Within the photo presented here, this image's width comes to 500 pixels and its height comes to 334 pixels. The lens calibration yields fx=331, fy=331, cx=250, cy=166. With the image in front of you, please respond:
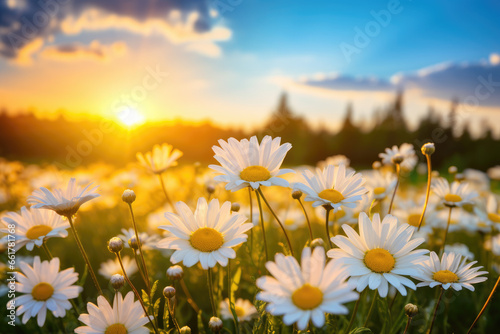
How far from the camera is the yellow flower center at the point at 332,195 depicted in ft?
4.69

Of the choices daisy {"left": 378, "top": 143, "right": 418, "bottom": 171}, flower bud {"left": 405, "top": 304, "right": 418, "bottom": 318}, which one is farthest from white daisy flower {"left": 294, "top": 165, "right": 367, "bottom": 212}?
daisy {"left": 378, "top": 143, "right": 418, "bottom": 171}

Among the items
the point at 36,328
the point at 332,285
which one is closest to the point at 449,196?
the point at 332,285

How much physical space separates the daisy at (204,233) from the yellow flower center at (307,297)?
0.90 ft

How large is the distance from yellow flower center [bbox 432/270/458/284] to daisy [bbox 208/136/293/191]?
0.83 metres

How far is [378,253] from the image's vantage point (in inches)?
52.6

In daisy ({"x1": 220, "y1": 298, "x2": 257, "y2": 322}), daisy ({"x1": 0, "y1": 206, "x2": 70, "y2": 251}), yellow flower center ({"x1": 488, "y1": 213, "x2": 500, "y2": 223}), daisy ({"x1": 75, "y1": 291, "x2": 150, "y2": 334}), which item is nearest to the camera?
daisy ({"x1": 75, "y1": 291, "x2": 150, "y2": 334})

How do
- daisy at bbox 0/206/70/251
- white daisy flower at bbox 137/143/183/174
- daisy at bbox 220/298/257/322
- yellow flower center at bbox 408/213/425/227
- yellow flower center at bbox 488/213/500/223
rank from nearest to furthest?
daisy at bbox 0/206/70/251, daisy at bbox 220/298/257/322, white daisy flower at bbox 137/143/183/174, yellow flower center at bbox 408/213/425/227, yellow flower center at bbox 488/213/500/223

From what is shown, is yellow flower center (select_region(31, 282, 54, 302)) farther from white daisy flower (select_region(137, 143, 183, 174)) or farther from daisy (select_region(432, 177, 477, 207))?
daisy (select_region(432, 177, 477, 207))

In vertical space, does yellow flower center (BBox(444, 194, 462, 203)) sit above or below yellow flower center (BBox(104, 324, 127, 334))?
above

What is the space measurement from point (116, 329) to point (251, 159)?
0.92 metres

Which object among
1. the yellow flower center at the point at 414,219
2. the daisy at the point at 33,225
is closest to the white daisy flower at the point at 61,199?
the daisy at the point at 33,225

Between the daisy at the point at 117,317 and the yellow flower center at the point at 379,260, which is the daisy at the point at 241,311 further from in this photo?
the yellow flower center at the point at 379,260

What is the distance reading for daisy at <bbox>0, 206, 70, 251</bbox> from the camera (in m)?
1.58

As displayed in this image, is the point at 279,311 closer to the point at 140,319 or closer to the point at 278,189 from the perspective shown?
the point at 140,319
